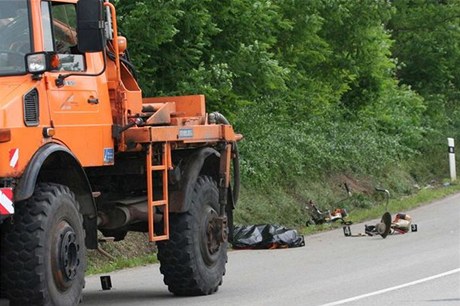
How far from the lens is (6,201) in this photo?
945 centimetres

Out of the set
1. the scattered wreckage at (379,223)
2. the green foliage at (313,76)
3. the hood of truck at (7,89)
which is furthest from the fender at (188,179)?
the scattered wreckage at (379,223)

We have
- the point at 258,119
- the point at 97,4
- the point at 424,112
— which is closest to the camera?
the point at 97,4

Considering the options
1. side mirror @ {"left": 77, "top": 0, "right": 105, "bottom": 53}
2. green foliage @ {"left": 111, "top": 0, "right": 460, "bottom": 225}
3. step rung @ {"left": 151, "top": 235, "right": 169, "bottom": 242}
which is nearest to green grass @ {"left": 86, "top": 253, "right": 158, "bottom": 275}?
green foliage @ {"left": 111, "top": 0, "right": 460, "bottom": 225}

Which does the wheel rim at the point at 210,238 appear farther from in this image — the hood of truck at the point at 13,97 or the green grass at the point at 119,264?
the hood of truck at the point at 13,97

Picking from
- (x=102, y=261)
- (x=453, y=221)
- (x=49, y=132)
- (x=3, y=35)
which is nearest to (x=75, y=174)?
(x=49, y=132)

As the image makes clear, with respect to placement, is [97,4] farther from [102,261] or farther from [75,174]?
[102,261]

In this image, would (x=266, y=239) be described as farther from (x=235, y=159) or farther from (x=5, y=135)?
(x=5, y=135)

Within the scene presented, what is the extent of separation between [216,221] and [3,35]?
3.83 metres

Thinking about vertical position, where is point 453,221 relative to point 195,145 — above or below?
below

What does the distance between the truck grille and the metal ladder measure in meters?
1.95

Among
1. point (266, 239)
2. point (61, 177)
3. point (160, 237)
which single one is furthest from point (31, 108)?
point (266, 239)

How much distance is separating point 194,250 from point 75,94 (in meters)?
2.59

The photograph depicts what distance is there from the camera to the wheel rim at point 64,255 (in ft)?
32.8

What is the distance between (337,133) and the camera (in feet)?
95.0
